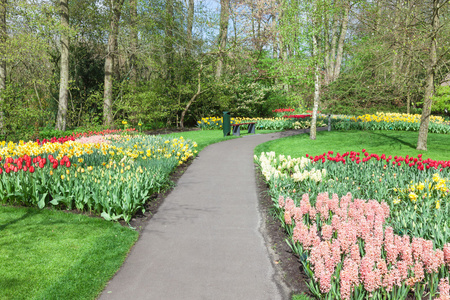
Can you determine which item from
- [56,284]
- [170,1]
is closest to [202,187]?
[56,284]

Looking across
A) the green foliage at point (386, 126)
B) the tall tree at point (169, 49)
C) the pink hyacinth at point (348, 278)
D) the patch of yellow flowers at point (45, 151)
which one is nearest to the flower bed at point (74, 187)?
the patch of yellow flowers at point (45, 151)

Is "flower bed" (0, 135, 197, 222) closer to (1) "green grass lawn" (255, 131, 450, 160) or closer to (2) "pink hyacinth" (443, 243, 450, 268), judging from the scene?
(2) "pink hyacinth" (443, 243, 450, 268)

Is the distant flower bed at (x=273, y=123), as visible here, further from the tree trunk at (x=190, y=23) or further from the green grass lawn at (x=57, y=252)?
the green grass lawn at (x=57, y=252)

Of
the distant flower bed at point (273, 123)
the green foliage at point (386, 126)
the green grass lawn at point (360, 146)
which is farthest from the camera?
the distant flower bed at point (273, 123)

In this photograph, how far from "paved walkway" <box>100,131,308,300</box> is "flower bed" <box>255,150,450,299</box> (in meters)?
0.54

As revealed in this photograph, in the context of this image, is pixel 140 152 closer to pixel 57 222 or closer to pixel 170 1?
pixel 57 222

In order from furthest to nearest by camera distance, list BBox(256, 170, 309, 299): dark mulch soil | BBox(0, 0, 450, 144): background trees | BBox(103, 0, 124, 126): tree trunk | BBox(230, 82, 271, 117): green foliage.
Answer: BBox(230, 82, 271, 117): green foliage < BBox(103, 0, 124, 126): tree trunk < BBox(0, 0, 450, 144): background trees < BBox(256, 170, 309, 299): dark mulch soil

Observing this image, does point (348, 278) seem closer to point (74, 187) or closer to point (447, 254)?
point (447, 254)

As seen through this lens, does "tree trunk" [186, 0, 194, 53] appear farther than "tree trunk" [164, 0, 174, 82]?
Yes

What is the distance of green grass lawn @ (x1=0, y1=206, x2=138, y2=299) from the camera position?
340 cm

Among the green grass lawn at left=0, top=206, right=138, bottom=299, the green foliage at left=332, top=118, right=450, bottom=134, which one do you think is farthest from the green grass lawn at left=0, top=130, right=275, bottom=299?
the green foliage at left=332, top=118, right=450, bottom=134

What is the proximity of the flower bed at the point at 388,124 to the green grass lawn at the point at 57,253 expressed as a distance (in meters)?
16.2

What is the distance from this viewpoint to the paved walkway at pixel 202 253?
341 cm

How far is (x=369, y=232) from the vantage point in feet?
11.8
